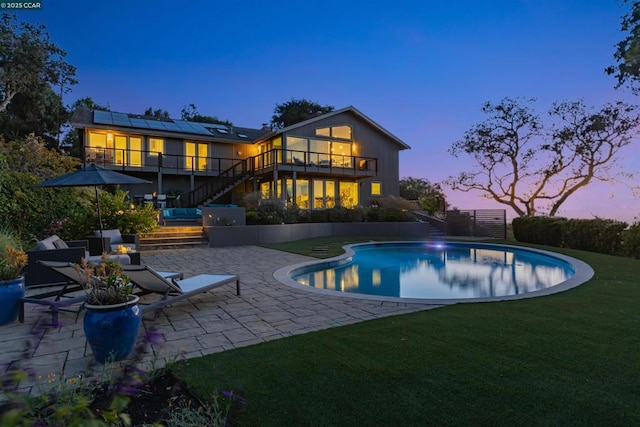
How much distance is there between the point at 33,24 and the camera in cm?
1827

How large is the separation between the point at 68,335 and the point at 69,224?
6802mm

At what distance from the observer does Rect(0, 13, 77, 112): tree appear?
56.9 feet

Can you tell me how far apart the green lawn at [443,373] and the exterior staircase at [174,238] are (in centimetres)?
972

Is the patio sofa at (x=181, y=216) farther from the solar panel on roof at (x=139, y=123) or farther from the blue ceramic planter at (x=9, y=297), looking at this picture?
the blue ceramic planter at (x=9, y=297)

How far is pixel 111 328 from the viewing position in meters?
2.85

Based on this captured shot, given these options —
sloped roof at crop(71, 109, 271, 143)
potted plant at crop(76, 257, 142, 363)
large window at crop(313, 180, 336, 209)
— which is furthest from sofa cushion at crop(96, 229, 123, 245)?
large window at crop(313, 180, 336, 209)

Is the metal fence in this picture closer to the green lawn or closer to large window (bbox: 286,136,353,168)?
large window (bbox: 286,136,353,168)

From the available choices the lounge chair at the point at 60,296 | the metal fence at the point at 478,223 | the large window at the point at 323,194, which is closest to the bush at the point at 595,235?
the metal fence at the point at 478,223

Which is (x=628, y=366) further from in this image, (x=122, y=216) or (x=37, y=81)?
(x=37, y=81)

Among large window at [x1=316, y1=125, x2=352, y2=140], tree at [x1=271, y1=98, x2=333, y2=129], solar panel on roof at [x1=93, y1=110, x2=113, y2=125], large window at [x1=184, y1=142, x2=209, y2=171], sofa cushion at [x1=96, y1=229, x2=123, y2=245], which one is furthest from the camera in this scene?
tree at [x1=271, y1=98, x2=333, y2=129]

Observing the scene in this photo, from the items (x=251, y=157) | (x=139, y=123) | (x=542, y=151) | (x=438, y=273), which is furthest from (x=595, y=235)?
(x=139, y=123)

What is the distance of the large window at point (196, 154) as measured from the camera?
2012 centimetres

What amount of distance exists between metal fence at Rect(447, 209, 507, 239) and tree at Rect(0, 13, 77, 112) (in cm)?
2299

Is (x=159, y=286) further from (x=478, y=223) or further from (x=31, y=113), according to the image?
(x=31, y=113)
